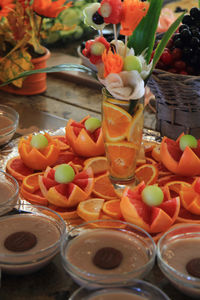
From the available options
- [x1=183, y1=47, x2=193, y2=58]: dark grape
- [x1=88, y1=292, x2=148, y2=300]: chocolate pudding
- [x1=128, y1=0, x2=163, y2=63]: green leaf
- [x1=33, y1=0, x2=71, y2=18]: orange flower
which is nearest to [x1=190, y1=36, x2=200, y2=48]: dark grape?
[x1=183, y1=47, x2=193, y2=58]: dark grape

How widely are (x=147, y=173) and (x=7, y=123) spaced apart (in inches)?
20.3

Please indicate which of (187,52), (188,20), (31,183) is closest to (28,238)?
(31,183)

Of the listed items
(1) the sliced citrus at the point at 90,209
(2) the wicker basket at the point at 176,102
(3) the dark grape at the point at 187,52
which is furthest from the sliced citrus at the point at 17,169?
(3) the dark grape at the point at 187,52

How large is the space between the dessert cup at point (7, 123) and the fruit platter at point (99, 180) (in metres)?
0.03

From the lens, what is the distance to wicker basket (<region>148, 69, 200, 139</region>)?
1298mm

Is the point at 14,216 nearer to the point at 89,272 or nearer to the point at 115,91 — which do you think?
the point at 89,272

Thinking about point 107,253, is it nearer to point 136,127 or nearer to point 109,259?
point 109,259

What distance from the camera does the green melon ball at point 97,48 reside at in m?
1.02

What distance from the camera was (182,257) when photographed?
91 centimetres

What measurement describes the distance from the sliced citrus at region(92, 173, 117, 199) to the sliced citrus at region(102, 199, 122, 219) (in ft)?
0.14

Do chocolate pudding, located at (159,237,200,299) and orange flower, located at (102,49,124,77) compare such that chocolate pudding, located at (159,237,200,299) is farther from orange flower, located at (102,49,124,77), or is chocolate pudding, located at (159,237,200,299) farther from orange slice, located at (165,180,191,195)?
orange flower, located at (102,49,124,77)

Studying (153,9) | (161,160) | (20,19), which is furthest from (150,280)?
(20,19)

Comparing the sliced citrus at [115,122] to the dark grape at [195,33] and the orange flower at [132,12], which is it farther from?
the dark grape at [195,33]

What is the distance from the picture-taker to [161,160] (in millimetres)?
1271
